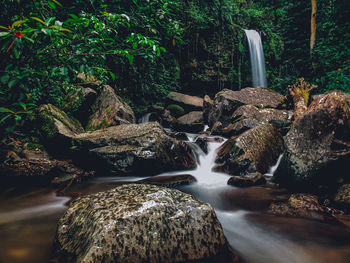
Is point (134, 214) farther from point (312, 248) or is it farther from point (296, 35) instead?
point (296, 35)

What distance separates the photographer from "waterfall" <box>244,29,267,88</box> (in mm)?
14110

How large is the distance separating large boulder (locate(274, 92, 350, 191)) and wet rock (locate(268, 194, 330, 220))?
565mm

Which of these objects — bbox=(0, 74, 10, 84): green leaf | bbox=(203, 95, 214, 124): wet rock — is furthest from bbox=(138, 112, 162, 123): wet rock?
bbox=(0, 74, 10, 84): green leaf

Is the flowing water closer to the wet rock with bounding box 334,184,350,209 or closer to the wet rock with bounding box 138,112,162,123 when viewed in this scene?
the wet rock with bounding box 334,184,350,209

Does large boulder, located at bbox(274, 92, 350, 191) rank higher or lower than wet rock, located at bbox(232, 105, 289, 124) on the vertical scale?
lower

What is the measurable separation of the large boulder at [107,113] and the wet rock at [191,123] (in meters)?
2.94

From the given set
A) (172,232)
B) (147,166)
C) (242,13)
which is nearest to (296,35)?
(242,13)

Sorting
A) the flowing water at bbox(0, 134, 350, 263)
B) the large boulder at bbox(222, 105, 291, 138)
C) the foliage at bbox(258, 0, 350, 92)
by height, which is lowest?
Answer: the flowing water at bbox(0, 134, 350, 263)

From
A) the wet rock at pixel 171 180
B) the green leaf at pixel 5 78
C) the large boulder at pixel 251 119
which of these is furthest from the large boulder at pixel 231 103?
the green leaf at pixel 5 78

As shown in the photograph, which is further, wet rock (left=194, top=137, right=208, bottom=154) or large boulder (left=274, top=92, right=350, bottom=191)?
wet rock (left=194, top=137, right=208, bottom=154)

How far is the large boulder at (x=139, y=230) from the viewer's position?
1.95m

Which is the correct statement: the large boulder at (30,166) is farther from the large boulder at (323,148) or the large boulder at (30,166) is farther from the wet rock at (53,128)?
the large boulder at (323,148)

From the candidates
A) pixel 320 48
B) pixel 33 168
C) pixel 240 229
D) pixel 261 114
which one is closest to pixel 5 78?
pixel 240 229

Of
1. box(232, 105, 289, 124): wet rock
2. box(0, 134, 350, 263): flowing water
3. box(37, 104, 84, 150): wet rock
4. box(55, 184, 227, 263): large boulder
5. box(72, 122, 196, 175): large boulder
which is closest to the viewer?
box(55, 184, 227, 263): large boulder
